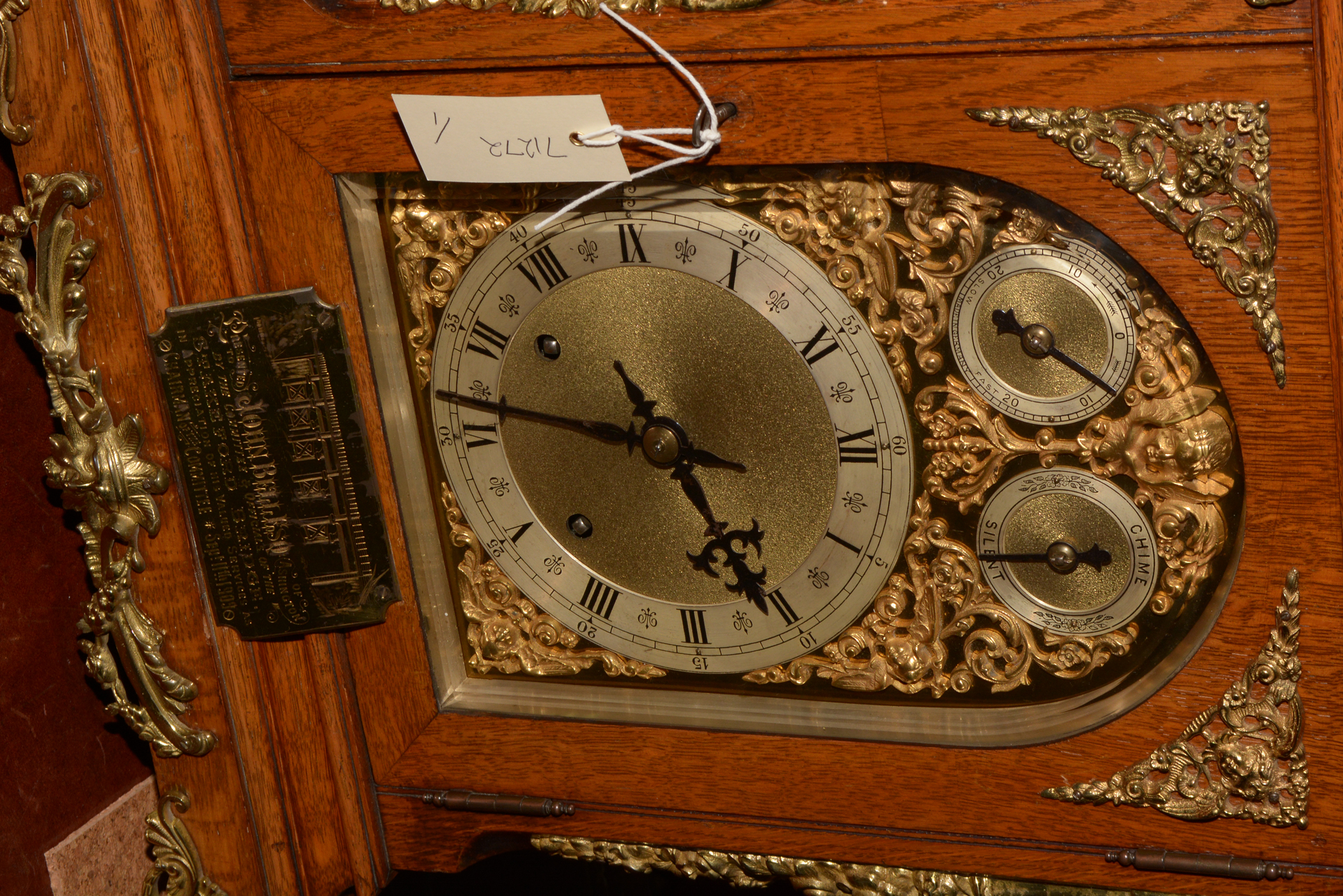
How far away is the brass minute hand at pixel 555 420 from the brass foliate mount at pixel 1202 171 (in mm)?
454

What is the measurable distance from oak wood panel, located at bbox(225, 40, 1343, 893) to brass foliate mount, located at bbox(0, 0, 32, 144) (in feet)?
0.76

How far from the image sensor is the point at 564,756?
1.43 metres

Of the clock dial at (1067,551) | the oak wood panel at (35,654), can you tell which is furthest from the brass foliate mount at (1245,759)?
the oak wood panel at (35,654)

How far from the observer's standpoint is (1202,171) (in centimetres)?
106

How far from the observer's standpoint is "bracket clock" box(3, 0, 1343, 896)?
1106mm

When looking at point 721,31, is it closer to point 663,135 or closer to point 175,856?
point 663,135

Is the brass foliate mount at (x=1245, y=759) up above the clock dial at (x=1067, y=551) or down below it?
A: below

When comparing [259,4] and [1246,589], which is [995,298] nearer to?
[1246,589]

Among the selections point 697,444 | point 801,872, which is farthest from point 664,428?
point 801,872

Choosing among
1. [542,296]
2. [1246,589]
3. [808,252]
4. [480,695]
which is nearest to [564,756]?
[480,695]

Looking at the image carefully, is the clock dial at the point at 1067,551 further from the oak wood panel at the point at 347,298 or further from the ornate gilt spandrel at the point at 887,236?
the oak wood panel at the point at 347,298

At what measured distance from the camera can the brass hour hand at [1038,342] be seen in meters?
1.17

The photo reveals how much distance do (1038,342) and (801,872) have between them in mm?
598

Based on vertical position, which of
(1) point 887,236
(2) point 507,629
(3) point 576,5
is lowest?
(2) point 507,629
